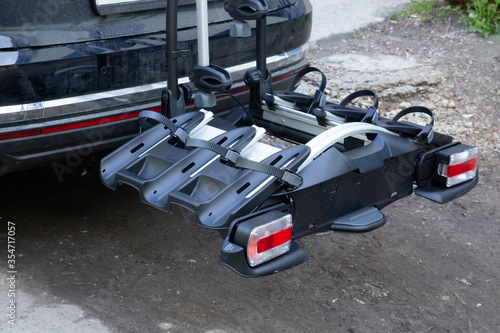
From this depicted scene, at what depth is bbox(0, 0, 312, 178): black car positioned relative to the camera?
244 cm

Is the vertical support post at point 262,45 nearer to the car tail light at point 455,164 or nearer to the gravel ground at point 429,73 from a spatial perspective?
the car tail light at point 455,164

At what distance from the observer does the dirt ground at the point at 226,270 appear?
2596mm

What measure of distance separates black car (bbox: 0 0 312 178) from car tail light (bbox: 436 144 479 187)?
119 centimetres

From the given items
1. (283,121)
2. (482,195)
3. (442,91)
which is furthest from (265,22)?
(442,91)

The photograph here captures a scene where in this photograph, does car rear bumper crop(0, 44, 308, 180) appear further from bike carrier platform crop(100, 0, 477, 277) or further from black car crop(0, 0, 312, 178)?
bike carrier platform crop(100, 0, 477, 277)

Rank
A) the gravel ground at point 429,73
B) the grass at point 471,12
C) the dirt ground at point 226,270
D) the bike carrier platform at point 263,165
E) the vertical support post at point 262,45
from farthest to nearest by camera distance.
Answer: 1. the grass at point 471,12
2. the gravel ground at point 429,73
3. the vertical support post at point 262,45
4. the dirt ground at point 226,270
5. the bike carrier platform at point 263,165

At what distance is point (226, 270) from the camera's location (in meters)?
2.94

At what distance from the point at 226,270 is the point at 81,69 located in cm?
117

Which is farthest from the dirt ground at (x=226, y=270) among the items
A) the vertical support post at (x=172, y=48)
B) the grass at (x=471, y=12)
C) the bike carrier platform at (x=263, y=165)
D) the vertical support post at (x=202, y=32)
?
the grass at (x=471, y=12)

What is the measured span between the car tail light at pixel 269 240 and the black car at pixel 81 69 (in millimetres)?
983

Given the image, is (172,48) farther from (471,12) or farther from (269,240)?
(471,12)

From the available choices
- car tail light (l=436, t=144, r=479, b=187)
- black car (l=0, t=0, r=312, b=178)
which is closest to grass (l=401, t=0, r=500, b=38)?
car tail light (l=436, t=144, r=479, b=187)

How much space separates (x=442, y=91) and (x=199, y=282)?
11.0 ft

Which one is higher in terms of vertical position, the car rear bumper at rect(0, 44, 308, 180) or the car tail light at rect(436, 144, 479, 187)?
the car rear bumper at rect(0, 44, 308, 180)
